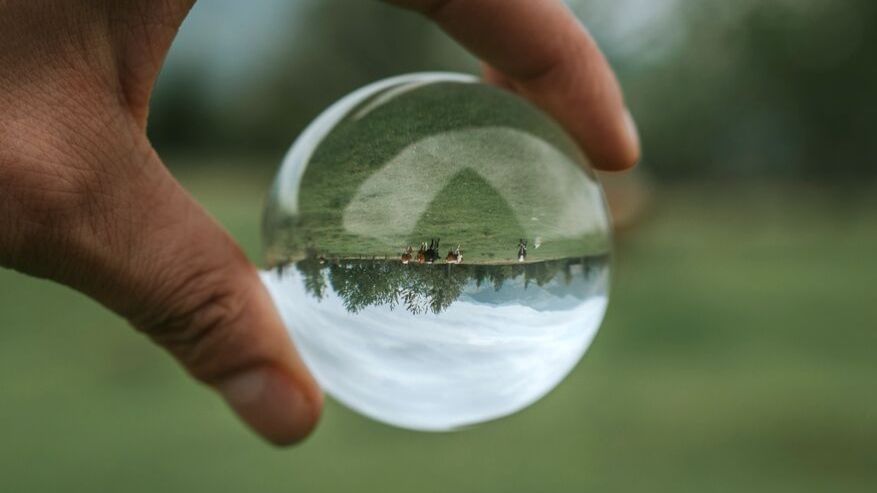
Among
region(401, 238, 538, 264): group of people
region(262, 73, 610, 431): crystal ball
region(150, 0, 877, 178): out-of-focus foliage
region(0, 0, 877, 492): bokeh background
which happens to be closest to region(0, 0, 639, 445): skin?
region(262, 73, 610, 431): crystal ball

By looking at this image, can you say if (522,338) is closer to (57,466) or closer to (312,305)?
(312,305)

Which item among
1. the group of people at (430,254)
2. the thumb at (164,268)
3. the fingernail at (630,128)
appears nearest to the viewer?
the group of people at (430,254)

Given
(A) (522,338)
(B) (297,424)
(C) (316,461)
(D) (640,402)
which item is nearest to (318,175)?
(A) (522,338)

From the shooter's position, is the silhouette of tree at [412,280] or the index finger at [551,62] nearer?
the silhouette of tree at [412,280]

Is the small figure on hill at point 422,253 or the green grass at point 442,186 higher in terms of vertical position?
the green grass at point 442,186

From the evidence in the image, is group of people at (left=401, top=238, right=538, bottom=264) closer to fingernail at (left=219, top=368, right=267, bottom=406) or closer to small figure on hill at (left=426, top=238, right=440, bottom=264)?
small figure on hill at (left=426, top=238, right=440, bottom=264)

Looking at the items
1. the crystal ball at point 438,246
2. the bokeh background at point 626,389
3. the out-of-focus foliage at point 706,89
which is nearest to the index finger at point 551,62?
the crystal ball at point 438,246

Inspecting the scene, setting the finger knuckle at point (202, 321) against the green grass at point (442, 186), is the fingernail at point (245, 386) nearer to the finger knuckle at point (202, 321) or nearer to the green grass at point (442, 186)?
the finger knuckle at point (202, 321)
